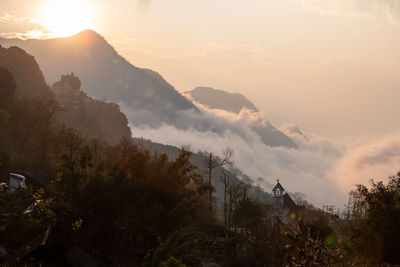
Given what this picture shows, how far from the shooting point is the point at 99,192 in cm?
1530

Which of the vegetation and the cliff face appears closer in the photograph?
the vegetation

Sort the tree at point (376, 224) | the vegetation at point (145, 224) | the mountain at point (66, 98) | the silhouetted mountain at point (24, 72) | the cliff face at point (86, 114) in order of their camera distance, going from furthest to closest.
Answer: the cliff face at point (86, 114)
the mountain at point (66, 98)
the silhouetted mountain at point (24, 72)
the tree at point (376, 224)
the vegetation at point (145, 224)

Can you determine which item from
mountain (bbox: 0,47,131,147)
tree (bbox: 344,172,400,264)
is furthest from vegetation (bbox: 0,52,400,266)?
mountain (bbox: 0,47,131,147)

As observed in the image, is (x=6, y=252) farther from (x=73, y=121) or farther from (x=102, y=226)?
(x=73, y=121)

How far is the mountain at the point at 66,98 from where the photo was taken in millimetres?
94125

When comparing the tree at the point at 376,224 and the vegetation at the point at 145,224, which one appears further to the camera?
the tree at the point at 376,224

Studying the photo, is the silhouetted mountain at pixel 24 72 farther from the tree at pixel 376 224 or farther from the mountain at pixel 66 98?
the tree at pixel 376 224

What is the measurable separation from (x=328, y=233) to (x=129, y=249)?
38.9 ft

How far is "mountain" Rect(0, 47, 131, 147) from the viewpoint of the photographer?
94.1 m

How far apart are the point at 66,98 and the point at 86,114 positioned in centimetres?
1380

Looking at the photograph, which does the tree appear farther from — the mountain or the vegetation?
the mountain

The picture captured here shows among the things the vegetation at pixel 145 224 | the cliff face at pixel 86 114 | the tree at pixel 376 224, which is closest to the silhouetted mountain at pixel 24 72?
the cliff face at pixel 86 114

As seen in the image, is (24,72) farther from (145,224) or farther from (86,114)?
(145,224)

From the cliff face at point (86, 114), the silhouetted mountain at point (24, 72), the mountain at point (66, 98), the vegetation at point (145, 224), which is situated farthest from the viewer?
the cliff face at point (86, 114)
